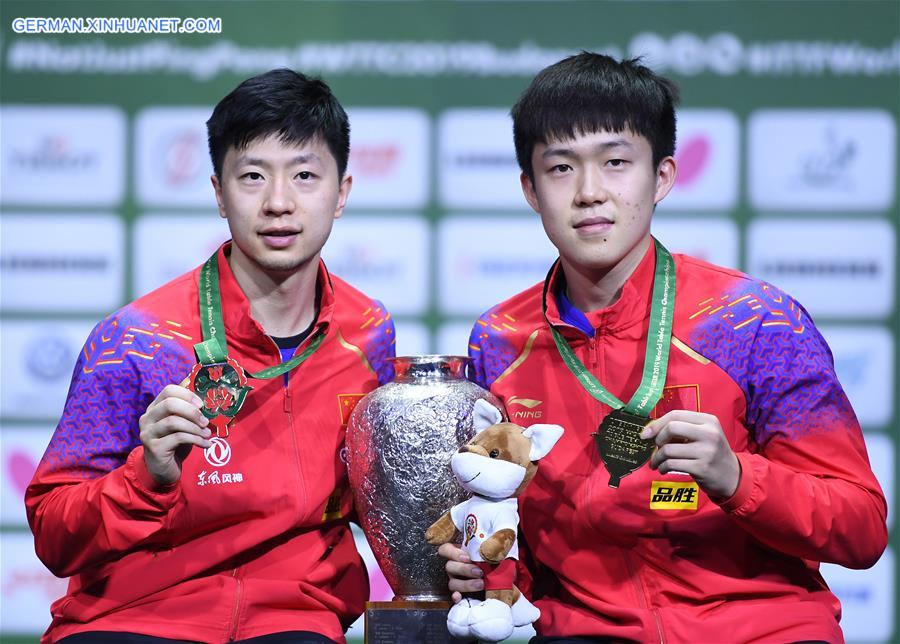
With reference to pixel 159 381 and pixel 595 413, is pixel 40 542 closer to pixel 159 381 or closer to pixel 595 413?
pixel 159 381

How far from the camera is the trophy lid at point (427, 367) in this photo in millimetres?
1905

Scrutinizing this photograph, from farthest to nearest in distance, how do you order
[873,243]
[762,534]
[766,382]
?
[873,243], [766,382], [762,534]

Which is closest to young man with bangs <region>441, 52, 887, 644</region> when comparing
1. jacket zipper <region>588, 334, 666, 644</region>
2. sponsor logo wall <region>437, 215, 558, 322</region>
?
jacket zipper <region>588, 334, 666, 644</region>

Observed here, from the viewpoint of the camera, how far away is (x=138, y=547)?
1.95 m

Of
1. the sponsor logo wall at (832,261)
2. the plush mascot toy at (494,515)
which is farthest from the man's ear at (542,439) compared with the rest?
the sponsor logo wall at (832,261)

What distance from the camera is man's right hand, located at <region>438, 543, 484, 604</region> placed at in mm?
1738

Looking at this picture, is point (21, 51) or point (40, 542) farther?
point (21, 51)

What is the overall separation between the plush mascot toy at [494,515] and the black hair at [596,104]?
23.2 inches

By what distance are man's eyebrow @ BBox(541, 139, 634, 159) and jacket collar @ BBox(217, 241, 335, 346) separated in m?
0.54

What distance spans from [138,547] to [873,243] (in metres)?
2.55

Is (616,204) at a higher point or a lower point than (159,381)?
higher

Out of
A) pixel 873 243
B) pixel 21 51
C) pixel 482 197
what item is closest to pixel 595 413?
pixel 482 197

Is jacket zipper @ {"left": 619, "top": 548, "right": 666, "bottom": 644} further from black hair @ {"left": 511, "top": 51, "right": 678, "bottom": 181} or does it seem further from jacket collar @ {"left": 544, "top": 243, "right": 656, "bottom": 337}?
black hair @ {"left": 511, "top": 51, "right": 678, "bottom": 181}

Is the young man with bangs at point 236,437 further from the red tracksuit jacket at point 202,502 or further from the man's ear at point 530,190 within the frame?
the man's ear at point 530,190
